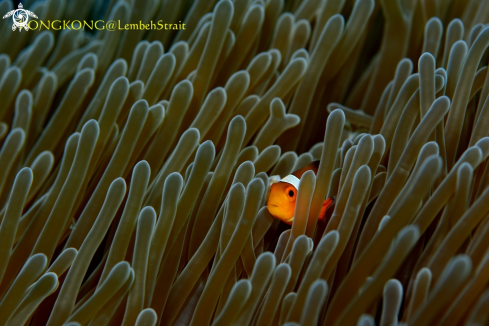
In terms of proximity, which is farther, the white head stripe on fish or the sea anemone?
the white head stripe on fish

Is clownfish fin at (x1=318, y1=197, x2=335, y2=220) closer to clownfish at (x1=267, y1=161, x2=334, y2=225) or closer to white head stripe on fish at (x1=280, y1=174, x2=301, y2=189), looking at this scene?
clownfish at (x1=267, y1=161, x2=334, y2=225)

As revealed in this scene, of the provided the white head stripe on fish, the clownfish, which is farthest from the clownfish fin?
the white head stripe on fish

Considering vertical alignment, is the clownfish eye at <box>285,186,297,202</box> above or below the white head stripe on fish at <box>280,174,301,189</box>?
below

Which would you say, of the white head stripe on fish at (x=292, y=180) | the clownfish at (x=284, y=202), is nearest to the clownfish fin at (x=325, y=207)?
the clownfish at (x=284, y=202)

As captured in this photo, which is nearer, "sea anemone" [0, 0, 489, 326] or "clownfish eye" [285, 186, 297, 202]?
"sea anemone" [0, 0, 489, 326]

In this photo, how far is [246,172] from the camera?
117 centimetres

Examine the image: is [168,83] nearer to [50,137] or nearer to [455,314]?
[50,137]

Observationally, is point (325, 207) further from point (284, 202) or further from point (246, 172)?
point (246, 172)

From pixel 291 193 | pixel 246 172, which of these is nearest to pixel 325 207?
pixel 291 193

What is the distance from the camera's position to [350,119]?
1541 mm

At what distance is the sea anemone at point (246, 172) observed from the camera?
894 mm

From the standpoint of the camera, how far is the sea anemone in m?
0.89

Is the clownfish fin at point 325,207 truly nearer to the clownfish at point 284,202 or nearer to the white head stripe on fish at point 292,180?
the clownfish at point 284,202

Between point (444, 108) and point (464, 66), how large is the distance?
0.87ft
